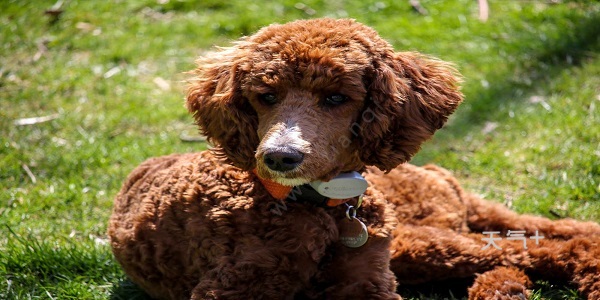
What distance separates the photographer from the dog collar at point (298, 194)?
3129 mm

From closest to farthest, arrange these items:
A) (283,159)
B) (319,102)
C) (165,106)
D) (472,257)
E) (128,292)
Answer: (283,159) → (319,102) → (472,257) → (128,292) → (165,106)

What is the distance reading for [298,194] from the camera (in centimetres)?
317

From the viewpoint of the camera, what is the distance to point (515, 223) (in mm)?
4180

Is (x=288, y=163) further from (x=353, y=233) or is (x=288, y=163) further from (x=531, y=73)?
(x=531, y=73)

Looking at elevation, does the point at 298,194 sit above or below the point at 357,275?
above

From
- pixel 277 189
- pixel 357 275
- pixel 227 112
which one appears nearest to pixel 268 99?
pixel 227 112

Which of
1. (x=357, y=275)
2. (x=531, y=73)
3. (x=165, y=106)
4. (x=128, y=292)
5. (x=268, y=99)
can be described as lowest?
(x=165, y=106)

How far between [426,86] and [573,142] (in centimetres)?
255

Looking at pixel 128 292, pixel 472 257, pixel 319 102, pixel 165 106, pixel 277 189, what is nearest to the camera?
pixel 319 102

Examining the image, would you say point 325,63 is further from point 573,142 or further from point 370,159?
point 573,142

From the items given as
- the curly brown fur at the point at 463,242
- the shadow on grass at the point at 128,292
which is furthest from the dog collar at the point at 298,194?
the shadow on grass at the point at 128,292

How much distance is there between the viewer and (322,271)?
3.19 metres

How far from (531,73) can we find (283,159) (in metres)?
4.19

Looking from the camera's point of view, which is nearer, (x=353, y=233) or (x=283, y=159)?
(x=283, y=159)
